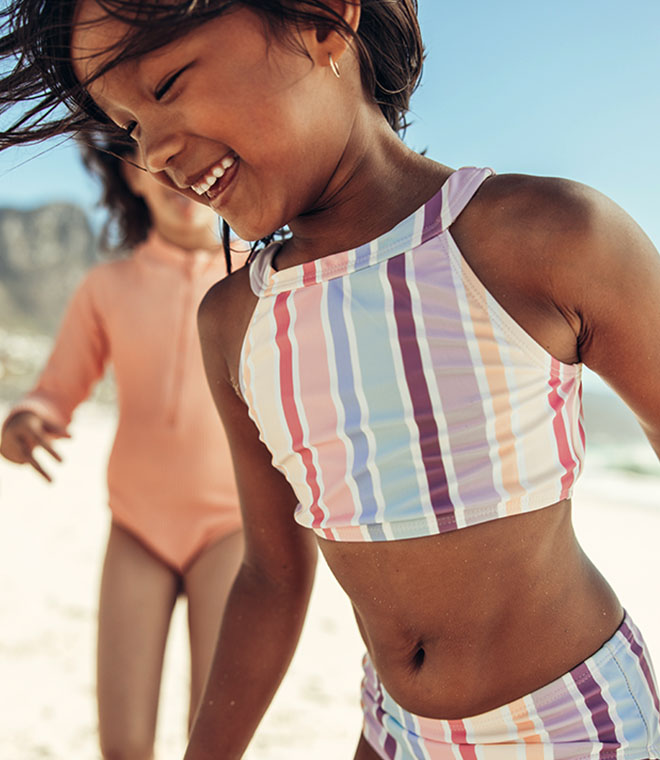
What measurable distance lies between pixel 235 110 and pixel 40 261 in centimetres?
4117

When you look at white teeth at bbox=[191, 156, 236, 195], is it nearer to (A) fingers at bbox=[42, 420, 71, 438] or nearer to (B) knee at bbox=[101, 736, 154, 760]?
(A) fingers at bbox=[42, 420, 71, 438]

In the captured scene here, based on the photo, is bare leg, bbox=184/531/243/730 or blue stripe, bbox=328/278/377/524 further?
bare leg, bbox=184/531/243/730

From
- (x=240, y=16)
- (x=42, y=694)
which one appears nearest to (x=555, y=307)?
(x=240, y=16)

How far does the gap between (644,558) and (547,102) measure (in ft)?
73.5

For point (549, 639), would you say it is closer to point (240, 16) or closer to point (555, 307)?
point (555, 307)

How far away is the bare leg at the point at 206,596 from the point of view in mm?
2621

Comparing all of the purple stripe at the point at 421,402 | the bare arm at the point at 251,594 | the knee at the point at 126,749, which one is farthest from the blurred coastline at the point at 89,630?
the purple stripe at the point at 421,402

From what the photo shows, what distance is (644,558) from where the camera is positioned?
6977 millimetres

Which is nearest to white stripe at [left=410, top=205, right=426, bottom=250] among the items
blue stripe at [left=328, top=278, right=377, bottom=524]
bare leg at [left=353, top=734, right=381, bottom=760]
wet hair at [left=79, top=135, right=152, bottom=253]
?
blue stripe at [left=328, top=278, right=377, bottom=524]

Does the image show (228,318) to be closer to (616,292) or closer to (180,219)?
(616,292)

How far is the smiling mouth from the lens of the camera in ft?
3.82

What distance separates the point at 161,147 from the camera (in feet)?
3.79

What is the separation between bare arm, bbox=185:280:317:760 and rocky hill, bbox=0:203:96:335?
3674 cm

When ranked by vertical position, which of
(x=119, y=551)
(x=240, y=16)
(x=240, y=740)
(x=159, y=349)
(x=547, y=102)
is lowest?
(x=547, y=102)
